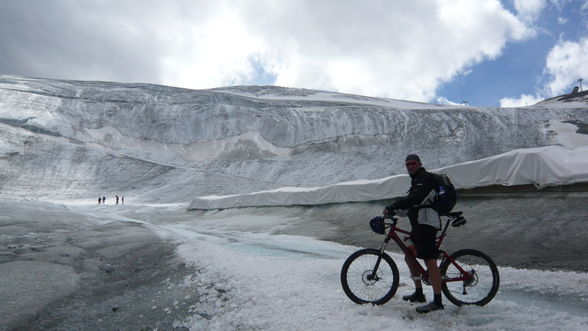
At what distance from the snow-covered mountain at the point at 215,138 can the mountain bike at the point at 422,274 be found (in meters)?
37.2

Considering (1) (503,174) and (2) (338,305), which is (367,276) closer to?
(2) (338,305)

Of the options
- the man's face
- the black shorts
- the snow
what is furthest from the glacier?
the man's face

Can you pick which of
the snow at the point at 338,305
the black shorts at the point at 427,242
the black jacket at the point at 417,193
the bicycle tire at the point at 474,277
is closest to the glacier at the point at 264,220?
the snow at the point at 338,305

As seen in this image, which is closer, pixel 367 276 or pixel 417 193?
pixel 417 193

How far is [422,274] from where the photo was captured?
4.83m

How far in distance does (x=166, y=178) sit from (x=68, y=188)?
34.7ft

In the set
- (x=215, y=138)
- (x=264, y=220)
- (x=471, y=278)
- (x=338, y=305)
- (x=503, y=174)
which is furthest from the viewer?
(x=215, y=138)

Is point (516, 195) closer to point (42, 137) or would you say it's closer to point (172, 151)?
point (172, 151)

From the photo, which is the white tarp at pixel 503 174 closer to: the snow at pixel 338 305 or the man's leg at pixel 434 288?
the snow at pixel 338 305

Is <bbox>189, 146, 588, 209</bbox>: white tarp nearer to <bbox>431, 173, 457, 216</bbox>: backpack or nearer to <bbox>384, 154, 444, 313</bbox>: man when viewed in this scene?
<bbox>431, 173, 457, 216</bbox>: backpack

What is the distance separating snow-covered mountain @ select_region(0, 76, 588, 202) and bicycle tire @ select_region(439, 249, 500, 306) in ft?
123

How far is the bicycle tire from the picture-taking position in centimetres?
479

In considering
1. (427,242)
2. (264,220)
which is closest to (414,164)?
(427,242)

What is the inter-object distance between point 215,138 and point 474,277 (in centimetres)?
5689
